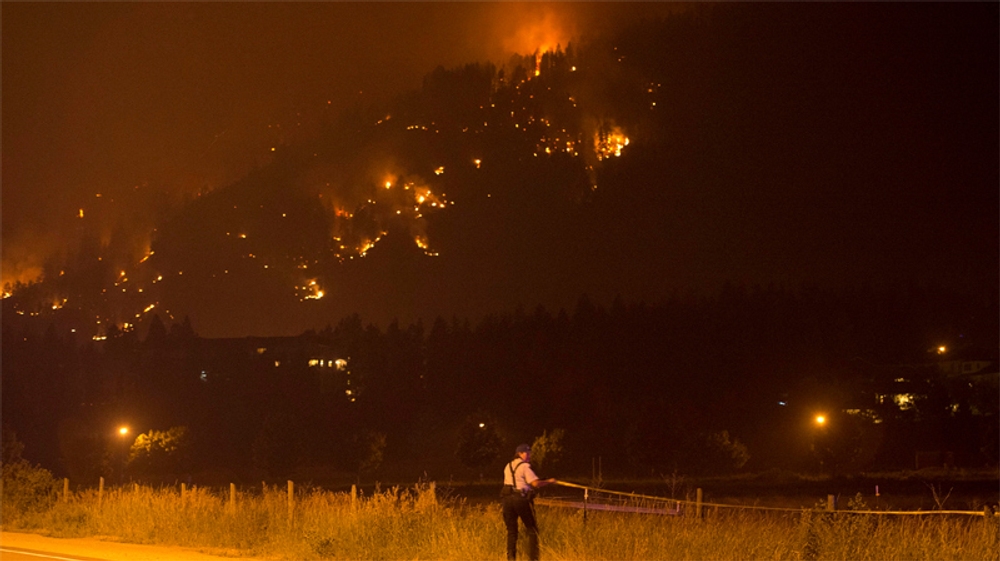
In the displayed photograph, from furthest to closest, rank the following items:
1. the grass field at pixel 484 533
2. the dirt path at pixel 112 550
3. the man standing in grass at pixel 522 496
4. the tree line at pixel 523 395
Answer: the tree line at pixel 523 395
the dirt path at pixel 112 550
the grass field at pixel 484 533
the man standing in grass at pixel 522 496

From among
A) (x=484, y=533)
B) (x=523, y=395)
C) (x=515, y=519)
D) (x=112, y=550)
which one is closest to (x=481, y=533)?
(x=484, y=533)

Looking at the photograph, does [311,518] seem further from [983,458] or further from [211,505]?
[983,458]

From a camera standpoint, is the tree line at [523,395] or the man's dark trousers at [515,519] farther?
the tree line at [523,395]

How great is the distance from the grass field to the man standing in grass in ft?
2.38

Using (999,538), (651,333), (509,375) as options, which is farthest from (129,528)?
(651,333)

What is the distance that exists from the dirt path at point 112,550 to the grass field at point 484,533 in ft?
1.06

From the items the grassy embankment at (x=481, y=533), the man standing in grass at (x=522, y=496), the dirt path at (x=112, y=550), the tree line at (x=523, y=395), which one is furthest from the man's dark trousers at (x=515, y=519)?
the tree line at (x=523, y=395)

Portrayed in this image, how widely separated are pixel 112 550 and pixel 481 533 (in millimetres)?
6731

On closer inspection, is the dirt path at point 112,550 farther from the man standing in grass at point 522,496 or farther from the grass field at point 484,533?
the man standing in grass at point 522,496

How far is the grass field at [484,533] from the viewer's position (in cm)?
1325

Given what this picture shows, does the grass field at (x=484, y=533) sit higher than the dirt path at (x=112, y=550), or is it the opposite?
the grass field at (x=484, y=533)

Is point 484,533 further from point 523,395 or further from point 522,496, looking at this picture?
point 523,395

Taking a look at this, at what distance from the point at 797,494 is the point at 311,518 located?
3274cm

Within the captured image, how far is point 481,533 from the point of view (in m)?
14.7
